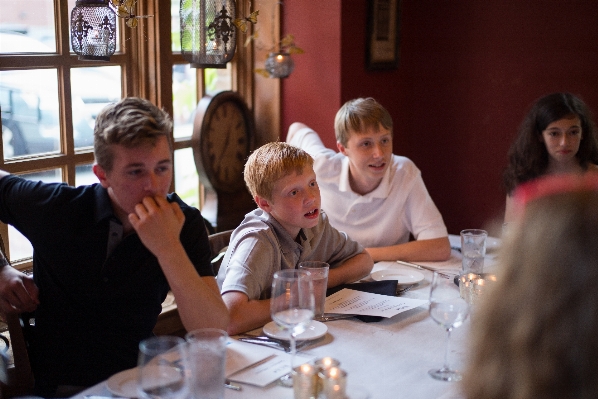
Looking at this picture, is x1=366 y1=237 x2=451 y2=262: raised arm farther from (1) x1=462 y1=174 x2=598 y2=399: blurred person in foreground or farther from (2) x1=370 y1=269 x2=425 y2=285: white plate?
(1) x1=462 y1=174 x2=598 y2=399: blurred person in foreground

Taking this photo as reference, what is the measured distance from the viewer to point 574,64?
3637 millimetres

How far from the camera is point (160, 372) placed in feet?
3.93

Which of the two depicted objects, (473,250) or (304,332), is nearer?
(304,332)

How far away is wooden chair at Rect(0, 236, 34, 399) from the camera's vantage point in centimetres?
179

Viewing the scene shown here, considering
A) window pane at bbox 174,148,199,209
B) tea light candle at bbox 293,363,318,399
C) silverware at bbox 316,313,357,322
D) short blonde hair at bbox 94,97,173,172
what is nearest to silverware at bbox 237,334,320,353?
silverware at bbox 316,313,357,322

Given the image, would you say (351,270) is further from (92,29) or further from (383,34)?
(383,34)

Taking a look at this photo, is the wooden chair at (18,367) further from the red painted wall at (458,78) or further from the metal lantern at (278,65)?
the red painted wall at (458,78)

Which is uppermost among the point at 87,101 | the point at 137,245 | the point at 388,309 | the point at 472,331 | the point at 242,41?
the point at 242,41

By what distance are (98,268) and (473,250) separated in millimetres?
1133

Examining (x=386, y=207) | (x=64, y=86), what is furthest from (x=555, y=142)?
(x=64, y=86)

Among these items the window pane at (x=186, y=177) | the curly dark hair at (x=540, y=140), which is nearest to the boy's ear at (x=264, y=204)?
the window pane at (x=186, y=177)

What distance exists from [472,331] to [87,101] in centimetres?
238

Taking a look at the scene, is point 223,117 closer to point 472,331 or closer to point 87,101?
point 87,101

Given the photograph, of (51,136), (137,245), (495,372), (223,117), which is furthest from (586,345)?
(223,117)
